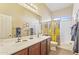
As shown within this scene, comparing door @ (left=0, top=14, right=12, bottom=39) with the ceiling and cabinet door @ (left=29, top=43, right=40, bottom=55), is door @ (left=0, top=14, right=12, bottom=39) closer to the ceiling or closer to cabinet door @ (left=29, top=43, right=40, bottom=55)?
cabinet door @ (left=29, top=43, right=40, bottom=55)

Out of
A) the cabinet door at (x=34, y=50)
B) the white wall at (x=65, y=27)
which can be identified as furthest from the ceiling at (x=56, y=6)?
the cabinet door at (x=34, y=50)

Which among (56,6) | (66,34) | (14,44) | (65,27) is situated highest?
(56,6)

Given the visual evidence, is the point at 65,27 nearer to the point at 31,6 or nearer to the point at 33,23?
the point at 33,23

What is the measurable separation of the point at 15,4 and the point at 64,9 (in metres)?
0.70

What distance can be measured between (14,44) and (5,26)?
30 centimetres

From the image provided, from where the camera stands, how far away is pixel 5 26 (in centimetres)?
181

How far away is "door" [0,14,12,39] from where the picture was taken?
178cm

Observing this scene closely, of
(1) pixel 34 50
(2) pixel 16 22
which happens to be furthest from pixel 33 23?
(1) pixel 34 50

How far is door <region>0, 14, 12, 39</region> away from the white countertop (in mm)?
79

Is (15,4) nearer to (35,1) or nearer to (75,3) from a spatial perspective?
(35,1)

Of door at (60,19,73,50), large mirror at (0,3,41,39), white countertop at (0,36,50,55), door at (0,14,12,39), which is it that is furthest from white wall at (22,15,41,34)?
door at (60,19,73,50)

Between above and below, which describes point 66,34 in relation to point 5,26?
below

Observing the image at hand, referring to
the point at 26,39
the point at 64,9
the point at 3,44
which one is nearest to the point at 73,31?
the point at 64,9

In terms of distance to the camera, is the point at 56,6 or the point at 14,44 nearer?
the point at 14,44
